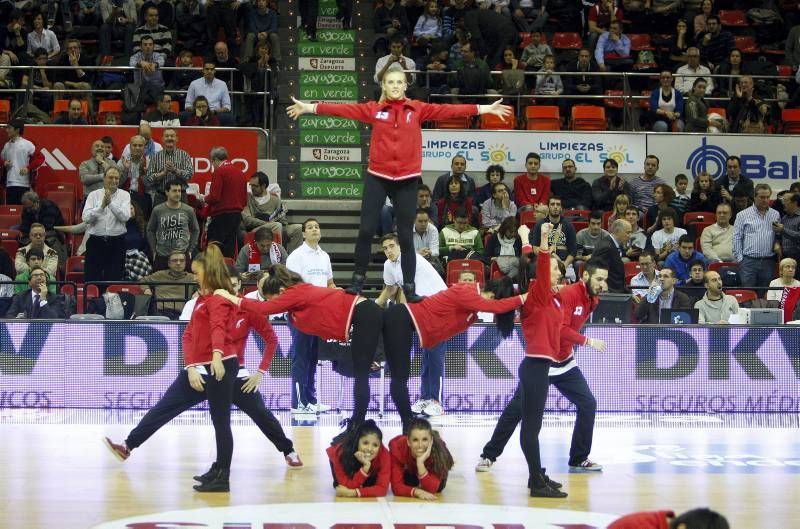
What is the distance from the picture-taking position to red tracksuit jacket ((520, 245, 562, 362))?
32.6 ft

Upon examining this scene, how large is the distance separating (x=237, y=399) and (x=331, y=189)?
1044cm

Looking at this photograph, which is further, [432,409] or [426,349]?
[432,409]

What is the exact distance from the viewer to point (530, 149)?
20.4 metres

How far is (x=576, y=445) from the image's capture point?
11.0 m

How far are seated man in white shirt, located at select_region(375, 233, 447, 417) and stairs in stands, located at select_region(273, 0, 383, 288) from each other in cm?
492

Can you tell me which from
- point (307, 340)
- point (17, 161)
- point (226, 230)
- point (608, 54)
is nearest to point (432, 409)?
point (307, 340)

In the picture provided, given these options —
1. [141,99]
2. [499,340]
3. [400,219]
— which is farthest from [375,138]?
[141,99]

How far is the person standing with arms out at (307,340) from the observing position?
44.1ft

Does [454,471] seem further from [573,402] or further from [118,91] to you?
[118,91]

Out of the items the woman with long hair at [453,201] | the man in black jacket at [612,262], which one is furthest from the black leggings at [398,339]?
the woman with long hair at [453,201]

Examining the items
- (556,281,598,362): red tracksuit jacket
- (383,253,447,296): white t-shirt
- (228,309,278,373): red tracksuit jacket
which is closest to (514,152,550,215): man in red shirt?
(383,253,447,296): white t-shirt

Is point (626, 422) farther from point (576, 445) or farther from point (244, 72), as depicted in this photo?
point (244, 72)

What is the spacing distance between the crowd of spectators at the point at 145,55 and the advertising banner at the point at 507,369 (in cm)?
643

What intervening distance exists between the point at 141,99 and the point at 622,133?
7.42 meters
